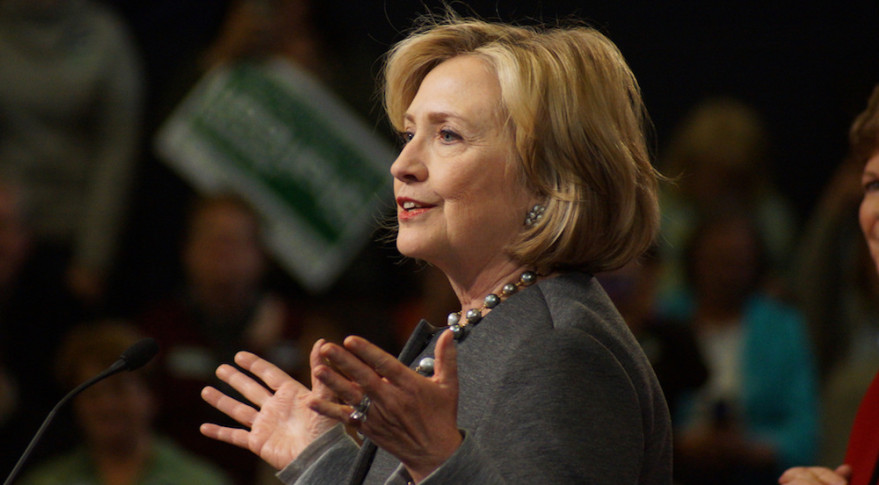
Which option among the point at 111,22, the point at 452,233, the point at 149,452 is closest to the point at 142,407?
the point at 149,452

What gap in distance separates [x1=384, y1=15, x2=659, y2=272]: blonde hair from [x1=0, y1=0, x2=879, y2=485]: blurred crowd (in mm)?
1916

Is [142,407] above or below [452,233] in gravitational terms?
below

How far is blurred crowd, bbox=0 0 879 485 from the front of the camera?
3879 millimetres

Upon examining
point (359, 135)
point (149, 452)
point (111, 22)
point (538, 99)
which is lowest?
point (149, 452)

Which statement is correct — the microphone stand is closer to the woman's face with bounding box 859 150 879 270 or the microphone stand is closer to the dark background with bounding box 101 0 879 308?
the woman's face with bounding box 859 150 879 270

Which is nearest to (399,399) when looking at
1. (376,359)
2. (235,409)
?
(376,359)

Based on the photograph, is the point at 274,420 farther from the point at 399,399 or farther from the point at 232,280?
the point at 232,280

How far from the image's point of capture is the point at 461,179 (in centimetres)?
171

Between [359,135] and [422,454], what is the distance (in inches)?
134

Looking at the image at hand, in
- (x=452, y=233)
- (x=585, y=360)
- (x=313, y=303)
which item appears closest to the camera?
(x=585, y=360)

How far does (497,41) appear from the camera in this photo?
180 cm

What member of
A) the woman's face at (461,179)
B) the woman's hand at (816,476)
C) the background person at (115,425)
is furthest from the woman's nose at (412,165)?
the background person at (115,425)

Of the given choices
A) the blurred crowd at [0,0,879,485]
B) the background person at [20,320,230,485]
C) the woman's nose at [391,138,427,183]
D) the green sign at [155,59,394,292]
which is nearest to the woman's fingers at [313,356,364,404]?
the woman's nose at [391,138,427,183]

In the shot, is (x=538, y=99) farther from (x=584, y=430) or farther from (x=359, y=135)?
(x=359, y=135)
